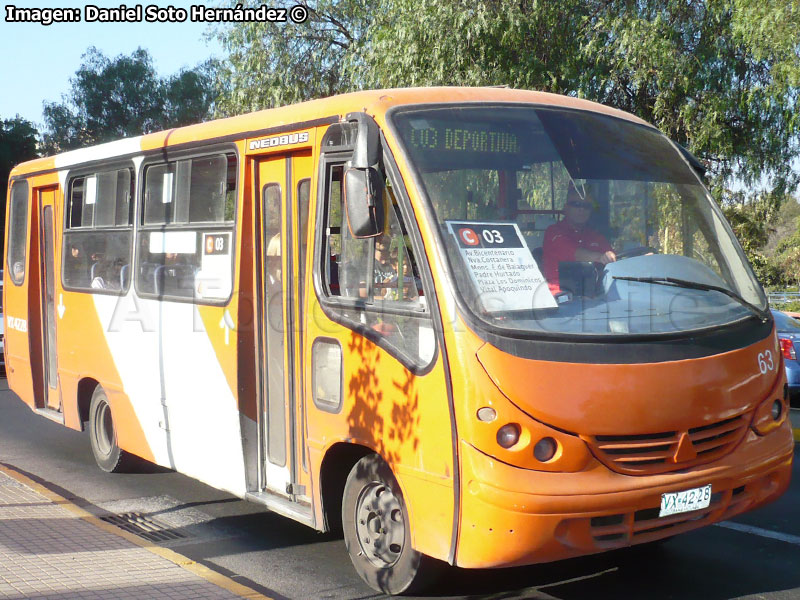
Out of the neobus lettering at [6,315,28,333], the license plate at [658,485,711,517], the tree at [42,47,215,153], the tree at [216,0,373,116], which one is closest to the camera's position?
the license plate at [658,485,711,517]

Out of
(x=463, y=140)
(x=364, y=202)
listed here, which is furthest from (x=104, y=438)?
(x=463, y=140)

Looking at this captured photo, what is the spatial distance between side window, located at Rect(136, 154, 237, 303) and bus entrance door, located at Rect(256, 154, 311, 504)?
0.39 m

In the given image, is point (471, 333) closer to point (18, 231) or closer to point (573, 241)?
point (573, 241)

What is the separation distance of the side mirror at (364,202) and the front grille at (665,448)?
1.55 m

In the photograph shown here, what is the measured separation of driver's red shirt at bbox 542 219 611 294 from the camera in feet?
17.3

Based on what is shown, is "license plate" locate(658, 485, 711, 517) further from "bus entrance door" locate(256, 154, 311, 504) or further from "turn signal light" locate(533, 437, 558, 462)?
"bus entrance door" locate(256, 154, 311, 504)

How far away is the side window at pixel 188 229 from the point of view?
704 cm

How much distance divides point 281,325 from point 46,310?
5.07m

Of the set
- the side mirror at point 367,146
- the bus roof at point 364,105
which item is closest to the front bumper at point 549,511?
the side mirror at point 367,146

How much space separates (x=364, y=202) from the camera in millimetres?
5230

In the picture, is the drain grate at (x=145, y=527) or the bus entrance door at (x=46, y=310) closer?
the drain grate at (x=145, y=527)

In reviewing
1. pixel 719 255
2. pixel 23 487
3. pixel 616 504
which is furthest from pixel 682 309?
pixel 23 487

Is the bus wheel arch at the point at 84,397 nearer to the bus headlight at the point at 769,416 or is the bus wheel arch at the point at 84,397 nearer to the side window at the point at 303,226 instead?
the side window at the point at 303,226

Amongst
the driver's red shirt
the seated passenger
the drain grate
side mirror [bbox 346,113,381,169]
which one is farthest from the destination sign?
the drain grate
